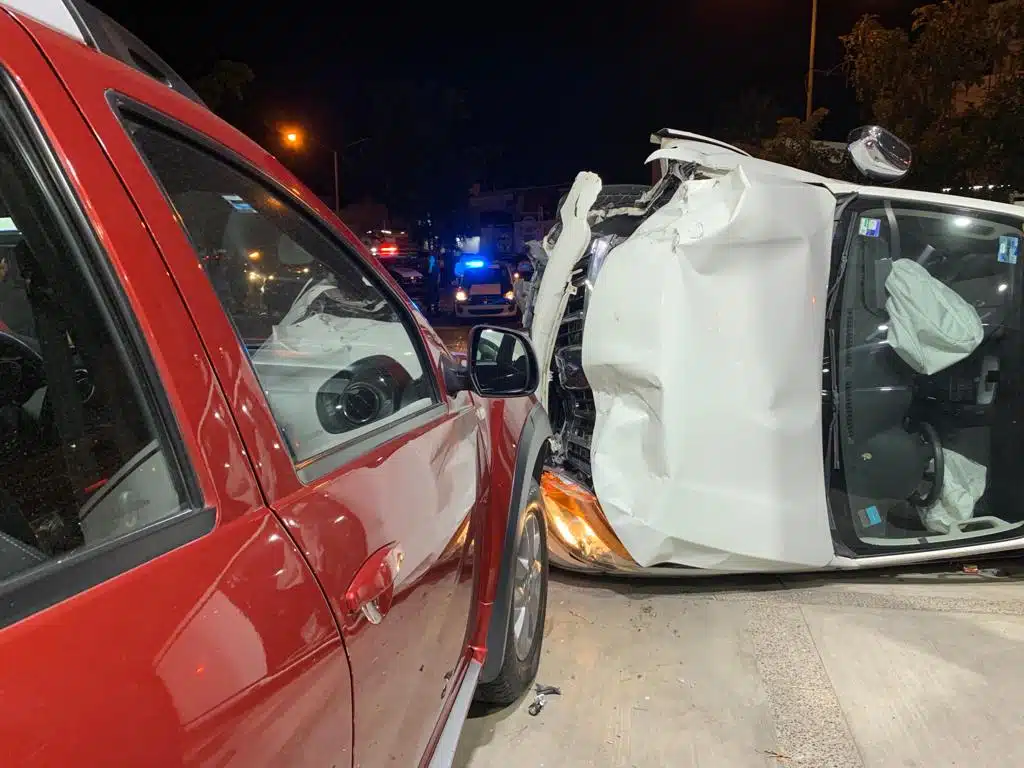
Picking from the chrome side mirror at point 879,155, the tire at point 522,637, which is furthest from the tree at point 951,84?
the tire at point 522,637

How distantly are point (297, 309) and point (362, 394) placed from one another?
0.35 m

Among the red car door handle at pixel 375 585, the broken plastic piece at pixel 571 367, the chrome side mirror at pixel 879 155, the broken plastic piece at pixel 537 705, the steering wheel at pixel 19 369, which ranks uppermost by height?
the chrome side mirror at pixel 879 155

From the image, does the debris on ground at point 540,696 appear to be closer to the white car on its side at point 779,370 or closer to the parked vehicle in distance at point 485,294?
the white car on its side at point 779,370

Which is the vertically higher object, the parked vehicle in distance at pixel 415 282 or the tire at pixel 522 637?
the parked vehicle in distance at pixel 415 282

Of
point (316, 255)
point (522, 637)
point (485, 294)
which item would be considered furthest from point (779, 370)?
point (485, 294)

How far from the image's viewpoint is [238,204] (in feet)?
4.90

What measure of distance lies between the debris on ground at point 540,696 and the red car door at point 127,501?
177 centimetres

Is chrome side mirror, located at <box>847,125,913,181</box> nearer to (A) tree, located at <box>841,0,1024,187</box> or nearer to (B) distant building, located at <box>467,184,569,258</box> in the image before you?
(A) tree, located at <box>841,0,1024,187</box>

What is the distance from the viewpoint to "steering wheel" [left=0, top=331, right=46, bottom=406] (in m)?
1.18

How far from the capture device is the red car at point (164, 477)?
0.85m

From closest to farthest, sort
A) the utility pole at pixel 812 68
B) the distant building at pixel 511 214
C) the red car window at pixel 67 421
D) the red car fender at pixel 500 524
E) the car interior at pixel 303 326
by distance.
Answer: the red car window at pixel 67 421 → the car interior at pixel 303 326 → the red car fender at pixel 500 524 → the utility pole at pixel 812 68 → the distant building at pixel 511 214

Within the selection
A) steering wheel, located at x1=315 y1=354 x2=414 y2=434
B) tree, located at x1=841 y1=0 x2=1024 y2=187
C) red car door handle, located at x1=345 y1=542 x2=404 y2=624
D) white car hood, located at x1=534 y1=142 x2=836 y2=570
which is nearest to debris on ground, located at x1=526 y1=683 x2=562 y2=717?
white car hood, located at x1=534 y1=142 x2=836 y2=570

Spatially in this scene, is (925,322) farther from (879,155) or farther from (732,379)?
(732,379)

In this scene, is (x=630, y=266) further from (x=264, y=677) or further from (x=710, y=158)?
(x=264, y=677)
